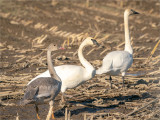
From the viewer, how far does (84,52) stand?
40.3 ft

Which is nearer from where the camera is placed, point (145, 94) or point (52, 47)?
point (52, 47)

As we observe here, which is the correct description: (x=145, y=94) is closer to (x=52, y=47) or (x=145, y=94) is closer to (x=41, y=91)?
(x=52, y=47)

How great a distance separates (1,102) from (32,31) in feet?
32.9

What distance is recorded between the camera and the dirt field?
7.04 meters

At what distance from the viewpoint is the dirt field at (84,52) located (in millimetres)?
7035

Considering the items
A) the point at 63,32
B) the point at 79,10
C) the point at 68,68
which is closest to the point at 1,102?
the point at 68,68

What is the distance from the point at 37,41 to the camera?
13625mm

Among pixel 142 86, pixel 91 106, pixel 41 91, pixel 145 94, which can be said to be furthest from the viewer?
pixel 142 86

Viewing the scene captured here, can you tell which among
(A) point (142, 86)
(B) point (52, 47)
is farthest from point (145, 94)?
(B) point (52, 47)

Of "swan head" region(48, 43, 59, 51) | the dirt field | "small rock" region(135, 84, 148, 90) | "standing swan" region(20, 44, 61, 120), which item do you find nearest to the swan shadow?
the dirt field

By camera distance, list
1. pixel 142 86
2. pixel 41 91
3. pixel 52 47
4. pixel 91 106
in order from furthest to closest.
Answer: pixel 142 86 < pixel 91 106 < pixel 52 47 < pixel 41 91

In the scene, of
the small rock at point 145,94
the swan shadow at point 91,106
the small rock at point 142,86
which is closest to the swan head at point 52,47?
the swan shadow at point 91,106

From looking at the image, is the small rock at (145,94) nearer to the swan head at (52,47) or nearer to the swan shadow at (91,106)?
the swan shadow at (91,106)

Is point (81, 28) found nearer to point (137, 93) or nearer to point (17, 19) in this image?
point (17, 19)
